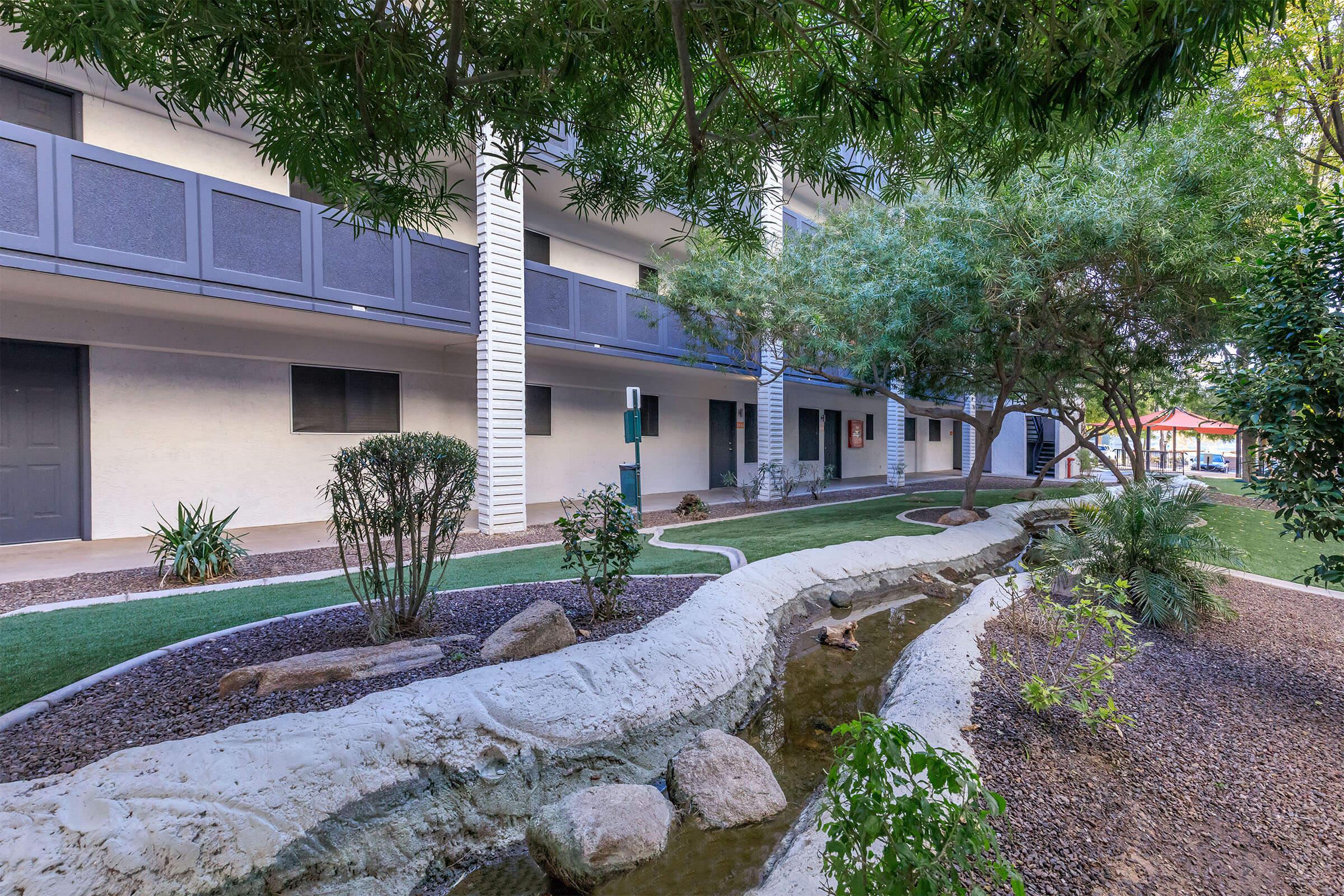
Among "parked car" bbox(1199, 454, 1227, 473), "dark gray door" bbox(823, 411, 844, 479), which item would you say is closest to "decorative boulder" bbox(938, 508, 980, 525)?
"dark gray door" bbox(823, 411, 844, 479)

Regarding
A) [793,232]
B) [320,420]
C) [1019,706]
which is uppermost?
[793,232]

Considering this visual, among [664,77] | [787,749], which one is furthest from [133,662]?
[664,77]

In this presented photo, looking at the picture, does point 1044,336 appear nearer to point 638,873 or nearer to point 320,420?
point 638,873

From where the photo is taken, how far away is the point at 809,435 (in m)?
20.7

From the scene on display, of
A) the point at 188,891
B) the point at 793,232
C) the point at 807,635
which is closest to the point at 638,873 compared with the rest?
the point at 188,891

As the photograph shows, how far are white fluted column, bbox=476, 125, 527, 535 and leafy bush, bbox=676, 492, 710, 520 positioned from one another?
3286mm

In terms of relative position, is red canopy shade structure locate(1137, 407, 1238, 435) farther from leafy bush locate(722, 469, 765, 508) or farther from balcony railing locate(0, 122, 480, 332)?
balcony railing locate(0, 122, 480, 332)

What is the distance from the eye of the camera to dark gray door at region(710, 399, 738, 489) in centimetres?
1716

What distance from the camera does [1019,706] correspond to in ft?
11.7

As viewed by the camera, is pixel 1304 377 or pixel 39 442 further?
pixel 39 442

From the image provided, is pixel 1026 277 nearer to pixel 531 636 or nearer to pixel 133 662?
pixel 531 636

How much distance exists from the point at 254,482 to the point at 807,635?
861 cm

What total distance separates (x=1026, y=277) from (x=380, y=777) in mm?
7975

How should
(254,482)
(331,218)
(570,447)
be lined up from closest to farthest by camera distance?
(331,218) → (254,482) → (570,447)
